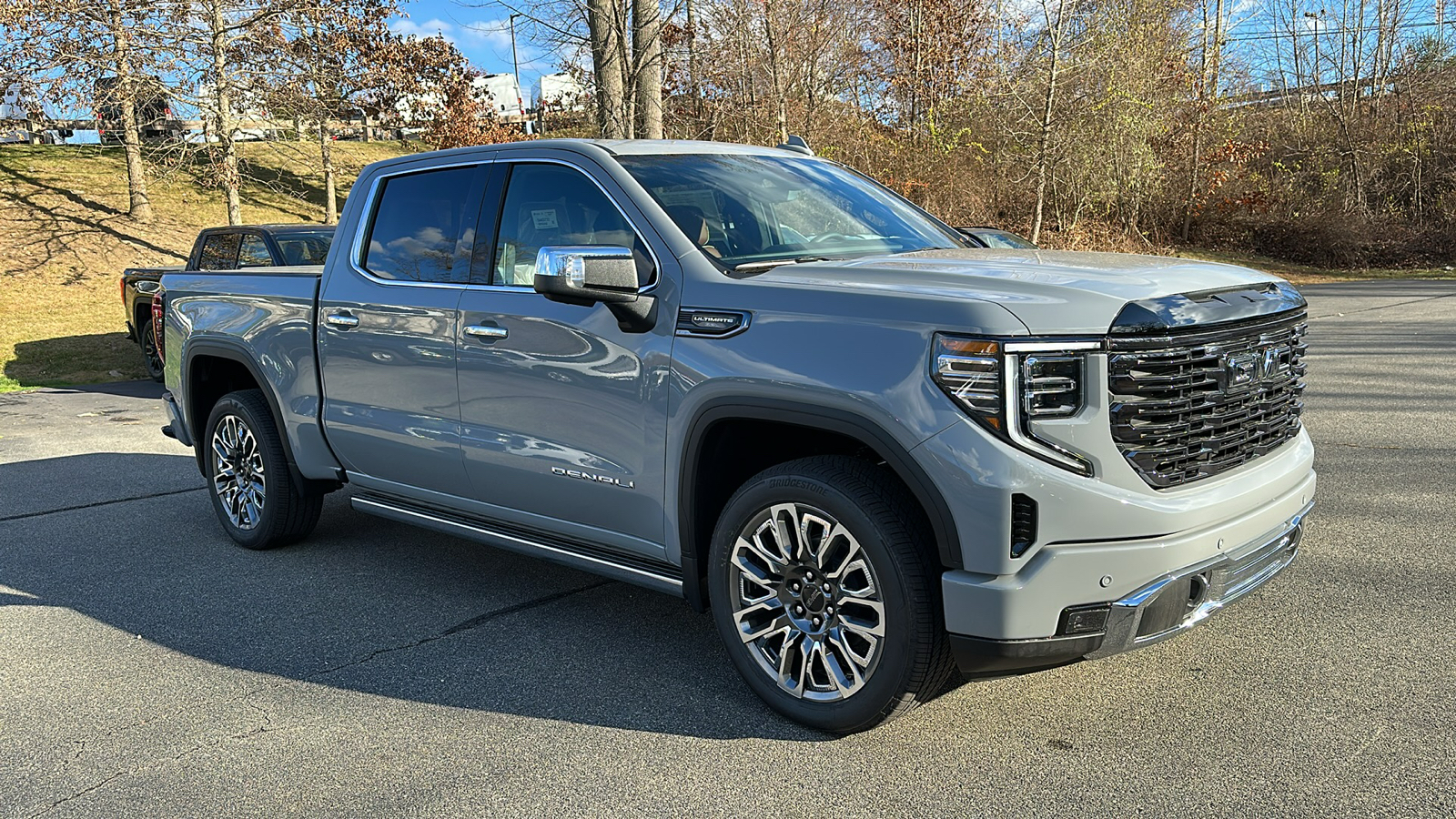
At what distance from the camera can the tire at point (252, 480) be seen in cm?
603

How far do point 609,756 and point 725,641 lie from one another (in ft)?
1.87

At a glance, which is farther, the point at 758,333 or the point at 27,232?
the point at 27,232

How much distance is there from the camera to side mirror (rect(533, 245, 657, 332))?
152 inches

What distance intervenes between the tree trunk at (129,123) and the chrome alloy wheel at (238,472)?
1424 cm

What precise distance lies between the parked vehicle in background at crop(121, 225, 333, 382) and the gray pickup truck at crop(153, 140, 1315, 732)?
26.9 ft

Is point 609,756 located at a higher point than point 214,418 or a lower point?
lower

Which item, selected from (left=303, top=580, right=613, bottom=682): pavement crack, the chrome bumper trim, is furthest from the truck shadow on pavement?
the chrome bumper trim

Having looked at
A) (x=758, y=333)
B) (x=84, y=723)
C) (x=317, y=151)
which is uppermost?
(x=317, y=151)

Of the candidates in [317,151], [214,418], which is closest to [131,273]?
[214,418]

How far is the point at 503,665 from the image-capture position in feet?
14.5

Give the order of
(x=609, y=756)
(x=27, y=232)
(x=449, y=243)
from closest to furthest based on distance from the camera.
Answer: (x=609, y=756) → (x=449, y=243) → (x=27, y=232)

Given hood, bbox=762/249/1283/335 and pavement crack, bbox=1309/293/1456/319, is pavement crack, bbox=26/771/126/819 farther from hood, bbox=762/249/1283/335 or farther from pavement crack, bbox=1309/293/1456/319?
→ pavement crack, bbox=1309/293/1456/319

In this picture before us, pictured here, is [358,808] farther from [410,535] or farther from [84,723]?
[410,535]

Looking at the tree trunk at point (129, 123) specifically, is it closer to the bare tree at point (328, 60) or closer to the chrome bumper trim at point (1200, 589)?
the bare tree at point (328, 60)
